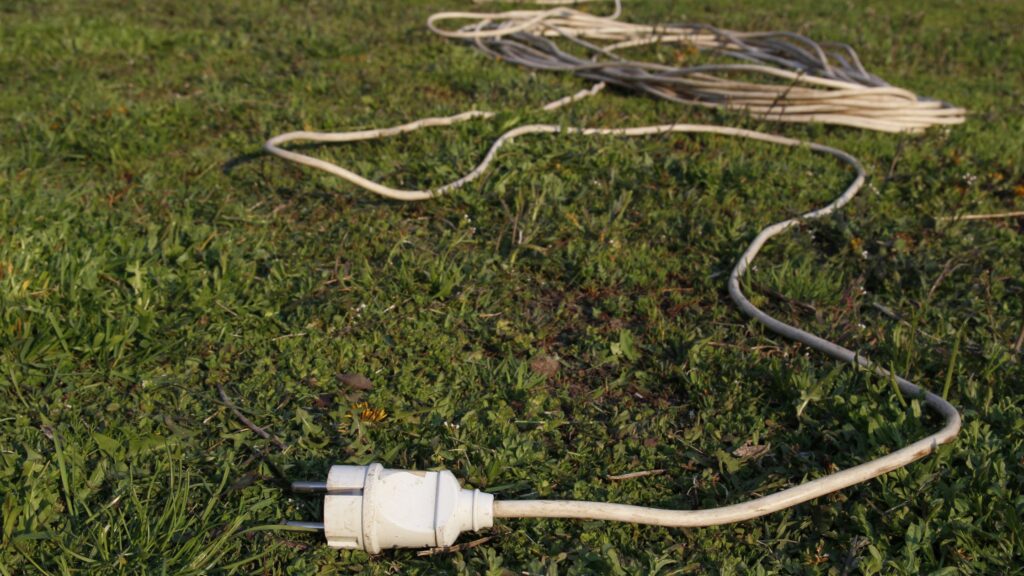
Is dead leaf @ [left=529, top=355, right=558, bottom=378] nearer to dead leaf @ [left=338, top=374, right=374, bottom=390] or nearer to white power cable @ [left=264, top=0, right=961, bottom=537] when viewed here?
dead leaf @ [left=338, top=374, right=374, bottom=390]

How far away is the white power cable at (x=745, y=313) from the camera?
6.14 ft

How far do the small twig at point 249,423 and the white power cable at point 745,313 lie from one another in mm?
502

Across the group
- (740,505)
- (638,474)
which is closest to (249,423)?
(638,474)

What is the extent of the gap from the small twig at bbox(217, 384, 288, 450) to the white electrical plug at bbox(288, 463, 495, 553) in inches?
17.8

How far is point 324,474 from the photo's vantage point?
6.87ft

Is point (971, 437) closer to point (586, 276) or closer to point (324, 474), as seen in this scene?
point (586, 276)

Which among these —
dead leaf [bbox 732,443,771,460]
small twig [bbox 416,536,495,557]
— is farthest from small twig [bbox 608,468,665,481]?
small twig [bbox 416,536,495,557]

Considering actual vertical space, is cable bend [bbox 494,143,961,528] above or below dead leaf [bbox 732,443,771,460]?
above

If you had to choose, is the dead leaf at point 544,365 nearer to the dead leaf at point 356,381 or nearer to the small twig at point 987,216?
the dead leaf at point 356,381

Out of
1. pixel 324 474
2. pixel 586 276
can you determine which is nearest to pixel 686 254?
pixel 586 276

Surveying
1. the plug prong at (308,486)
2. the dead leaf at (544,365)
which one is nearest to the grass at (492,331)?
the dead leaf at (544,365)

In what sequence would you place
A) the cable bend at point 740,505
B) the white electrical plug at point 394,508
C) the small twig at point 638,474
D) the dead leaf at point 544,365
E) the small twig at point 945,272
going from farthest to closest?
1. the small twig at point 945,272
2. the dead leaf at point 544,365
3. the small twig at point 638,474
4. the cable bend at point 740,505
5. the white electrical plug at point 394,508

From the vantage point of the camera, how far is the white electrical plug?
1745mm

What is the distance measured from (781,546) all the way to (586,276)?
1.27 meters
